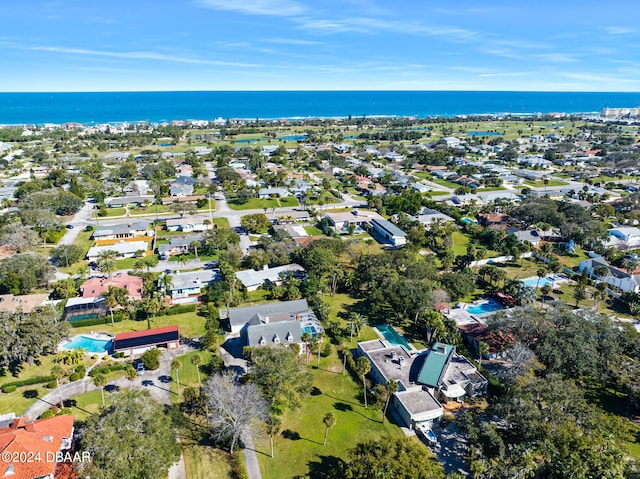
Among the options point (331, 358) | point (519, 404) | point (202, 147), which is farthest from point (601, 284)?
point (202, 147)

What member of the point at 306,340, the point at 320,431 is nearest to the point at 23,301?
the point at 306,340

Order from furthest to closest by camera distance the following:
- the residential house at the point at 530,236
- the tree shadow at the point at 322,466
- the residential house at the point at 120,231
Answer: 1. the residential house at the point at 120,231
2. the residential house at the point at 530,236
3. the tree shadow at the point at 322,466

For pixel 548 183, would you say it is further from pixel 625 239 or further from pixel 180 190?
pixel 180 190

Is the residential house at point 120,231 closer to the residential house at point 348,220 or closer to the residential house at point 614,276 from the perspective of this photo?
the residential house at point 348,220

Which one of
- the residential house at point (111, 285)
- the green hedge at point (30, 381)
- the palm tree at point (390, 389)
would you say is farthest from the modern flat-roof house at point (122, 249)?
the palm tree at point (390, 389)

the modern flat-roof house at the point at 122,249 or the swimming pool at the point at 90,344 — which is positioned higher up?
the modern flat-roof house at the point at 122,249

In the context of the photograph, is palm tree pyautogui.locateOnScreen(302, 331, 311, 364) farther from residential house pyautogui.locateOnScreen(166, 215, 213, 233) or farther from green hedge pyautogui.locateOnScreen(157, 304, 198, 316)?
residential house pyautogui.locateOnScreen(166, 215, 213, 233)
